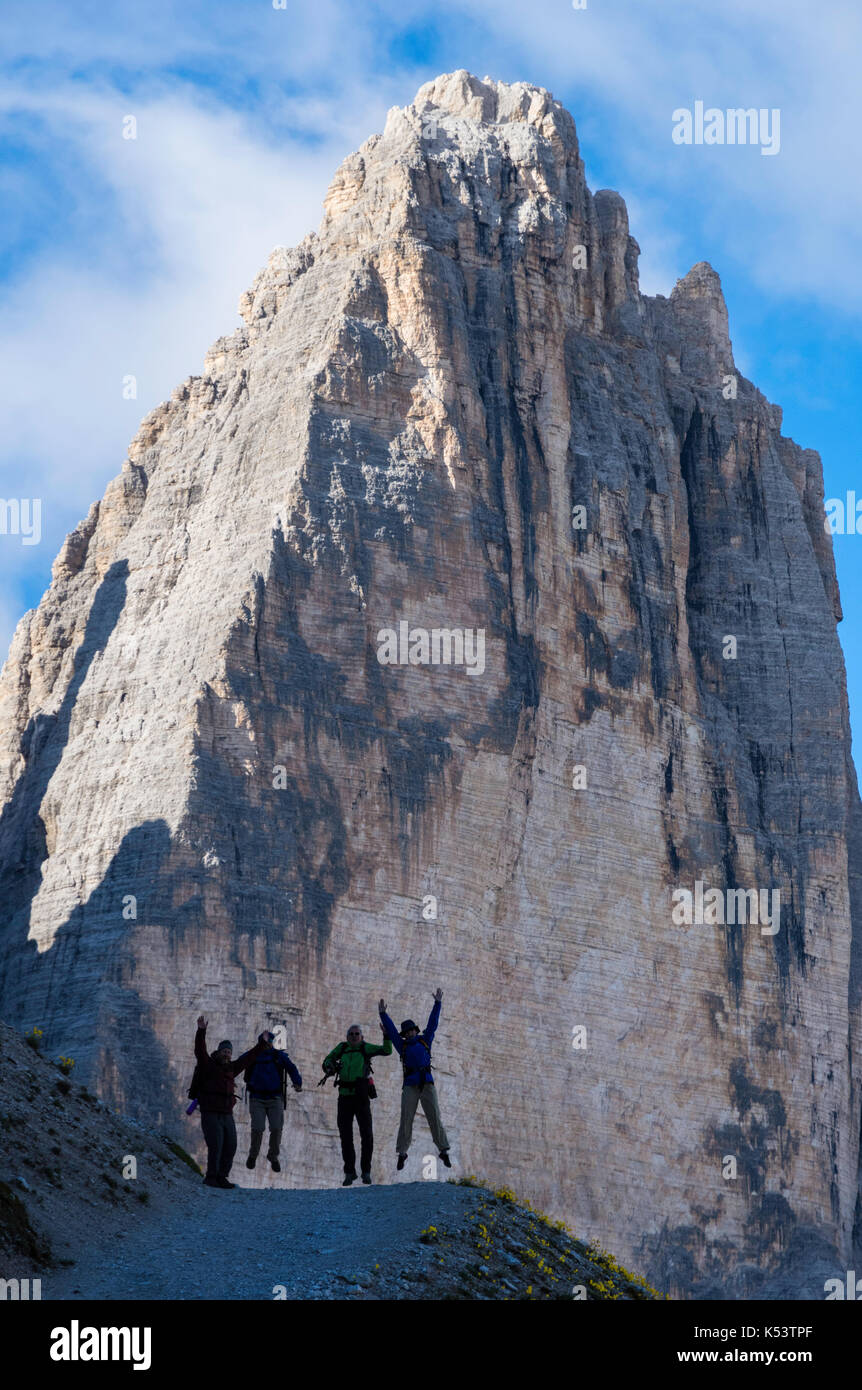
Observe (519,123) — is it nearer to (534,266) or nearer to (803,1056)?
(534,266)

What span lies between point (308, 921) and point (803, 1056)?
65.7 feet

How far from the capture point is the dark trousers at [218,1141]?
33500 mm

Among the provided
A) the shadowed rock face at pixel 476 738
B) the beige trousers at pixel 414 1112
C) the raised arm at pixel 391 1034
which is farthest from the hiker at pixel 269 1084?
the shadowed rock face at pixel 476 738

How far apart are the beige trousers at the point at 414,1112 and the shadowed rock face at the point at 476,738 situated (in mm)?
24611

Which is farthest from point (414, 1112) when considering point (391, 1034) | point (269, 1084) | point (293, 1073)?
point (269, 1084)

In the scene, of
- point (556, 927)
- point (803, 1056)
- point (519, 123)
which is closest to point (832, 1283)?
point (803, 1056)

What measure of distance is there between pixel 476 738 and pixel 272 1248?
1656 inches

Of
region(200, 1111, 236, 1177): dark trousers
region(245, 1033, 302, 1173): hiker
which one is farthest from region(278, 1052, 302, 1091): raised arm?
region(200, 1111, 236, 1177): dark trousers

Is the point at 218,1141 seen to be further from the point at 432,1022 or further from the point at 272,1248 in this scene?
the point at 272,1248

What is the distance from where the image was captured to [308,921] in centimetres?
6359

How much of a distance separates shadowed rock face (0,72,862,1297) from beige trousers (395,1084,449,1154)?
24.6 m

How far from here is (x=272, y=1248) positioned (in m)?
27.4

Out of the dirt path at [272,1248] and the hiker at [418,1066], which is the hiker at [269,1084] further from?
the dirt path at [272,1248]
